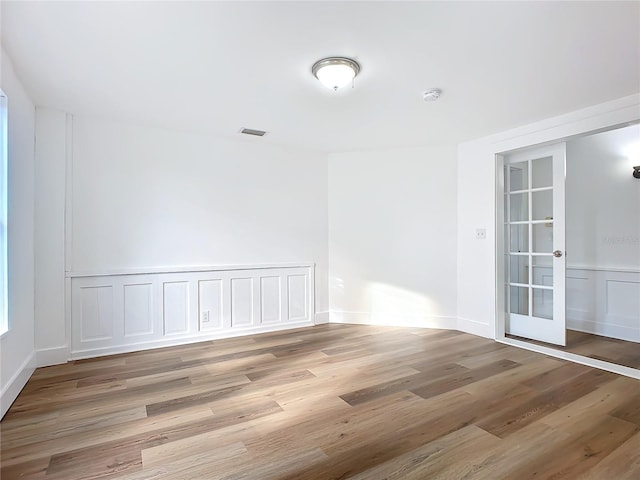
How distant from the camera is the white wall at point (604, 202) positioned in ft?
Result: 13.1

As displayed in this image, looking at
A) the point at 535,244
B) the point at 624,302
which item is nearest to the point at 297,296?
the point at 535,244

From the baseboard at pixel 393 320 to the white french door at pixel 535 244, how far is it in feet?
2.41

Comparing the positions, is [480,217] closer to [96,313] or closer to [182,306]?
[182,306]

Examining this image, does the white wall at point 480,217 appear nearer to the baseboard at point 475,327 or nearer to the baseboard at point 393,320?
the baseboard at point 475,327

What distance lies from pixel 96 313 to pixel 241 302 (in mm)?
1503

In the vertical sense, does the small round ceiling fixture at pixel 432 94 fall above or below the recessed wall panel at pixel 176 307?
above

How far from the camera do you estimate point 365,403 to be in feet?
7.88

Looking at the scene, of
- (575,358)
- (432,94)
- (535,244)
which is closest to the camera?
(432,94)

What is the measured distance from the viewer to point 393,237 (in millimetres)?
4660

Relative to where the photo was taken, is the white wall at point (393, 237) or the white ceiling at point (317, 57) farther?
the white wall at point (393, 237)

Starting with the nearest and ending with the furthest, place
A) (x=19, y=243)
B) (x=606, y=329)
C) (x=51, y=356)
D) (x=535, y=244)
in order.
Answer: (x=19, y=243)
(x=51, y=356)
(x=535, y=244)
(x=606, y=329)

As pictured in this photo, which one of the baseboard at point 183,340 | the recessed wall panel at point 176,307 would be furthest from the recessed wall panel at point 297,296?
the recessed wall panel at point 176,307

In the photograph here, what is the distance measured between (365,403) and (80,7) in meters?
2.97

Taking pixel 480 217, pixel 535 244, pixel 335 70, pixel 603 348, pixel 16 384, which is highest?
pixel 335 70
